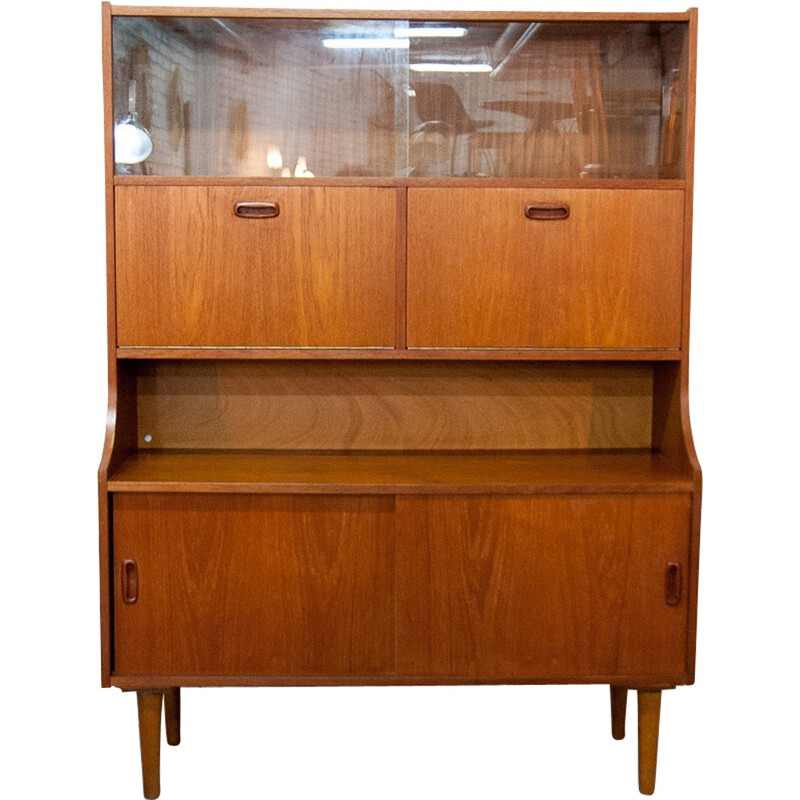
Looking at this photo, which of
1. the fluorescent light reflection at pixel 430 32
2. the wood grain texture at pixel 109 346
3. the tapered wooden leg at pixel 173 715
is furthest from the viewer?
the tapered wooden leg at pixel 173 715

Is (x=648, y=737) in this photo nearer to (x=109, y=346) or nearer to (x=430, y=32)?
(x=109, y=346)

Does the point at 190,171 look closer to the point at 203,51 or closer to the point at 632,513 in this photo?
the point at 203,51

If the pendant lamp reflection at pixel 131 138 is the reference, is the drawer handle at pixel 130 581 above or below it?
below

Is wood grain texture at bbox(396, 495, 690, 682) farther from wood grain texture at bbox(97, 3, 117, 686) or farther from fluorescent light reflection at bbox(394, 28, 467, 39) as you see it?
fluorescent light reflection at bbox(394, 28, 467, 39)

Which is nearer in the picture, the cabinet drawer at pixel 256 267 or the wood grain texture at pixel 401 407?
the cabinet drawer at pixel 256 267

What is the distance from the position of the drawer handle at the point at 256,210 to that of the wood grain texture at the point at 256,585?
2.41ft

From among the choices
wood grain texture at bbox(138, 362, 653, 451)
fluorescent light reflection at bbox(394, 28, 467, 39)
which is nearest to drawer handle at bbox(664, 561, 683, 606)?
wood grain texture at bbox(138, 362, 653, 451)

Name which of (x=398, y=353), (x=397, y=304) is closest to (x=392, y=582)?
(x=398, y=353)

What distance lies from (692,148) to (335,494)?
130 cm

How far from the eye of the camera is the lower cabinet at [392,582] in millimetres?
3061

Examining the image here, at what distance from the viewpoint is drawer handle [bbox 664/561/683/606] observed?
3.11 m

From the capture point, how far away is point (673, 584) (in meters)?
3.12

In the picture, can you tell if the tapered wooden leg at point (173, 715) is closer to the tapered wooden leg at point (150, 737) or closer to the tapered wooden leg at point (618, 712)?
the tapered wooden leg at point (150, 737)

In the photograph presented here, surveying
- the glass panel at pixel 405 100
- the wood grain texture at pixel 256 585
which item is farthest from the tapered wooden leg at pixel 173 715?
the glass panel at pixel 405 100
